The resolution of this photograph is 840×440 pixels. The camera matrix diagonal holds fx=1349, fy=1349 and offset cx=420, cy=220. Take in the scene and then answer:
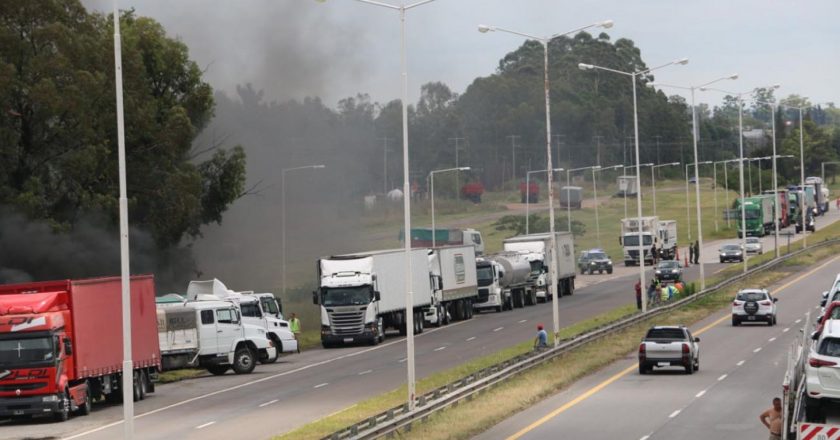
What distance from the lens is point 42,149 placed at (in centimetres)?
6038

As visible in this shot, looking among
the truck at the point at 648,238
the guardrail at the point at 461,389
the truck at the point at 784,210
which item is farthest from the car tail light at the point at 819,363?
the truck at the point at 784,210

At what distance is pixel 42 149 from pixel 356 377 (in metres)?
24.0

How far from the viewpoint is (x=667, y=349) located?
40469mm

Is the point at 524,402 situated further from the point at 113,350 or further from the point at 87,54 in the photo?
the point at 87,54

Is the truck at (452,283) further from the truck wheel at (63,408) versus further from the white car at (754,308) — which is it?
the truck wheel at (63,408)

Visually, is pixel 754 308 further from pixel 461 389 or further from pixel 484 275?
pixel 461 389

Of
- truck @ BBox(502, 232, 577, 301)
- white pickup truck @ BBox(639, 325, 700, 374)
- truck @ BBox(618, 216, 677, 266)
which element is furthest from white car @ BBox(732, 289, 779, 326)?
truck @ BBox(618, 216, 677, 266)

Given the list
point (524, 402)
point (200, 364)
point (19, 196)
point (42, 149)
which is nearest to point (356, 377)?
point (200, 364)

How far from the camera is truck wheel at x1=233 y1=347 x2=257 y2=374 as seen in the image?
47.7 m

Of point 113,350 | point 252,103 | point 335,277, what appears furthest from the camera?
point 252,103

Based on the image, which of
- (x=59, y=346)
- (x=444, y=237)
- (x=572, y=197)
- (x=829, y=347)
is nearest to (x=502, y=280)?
(x=444, y=237)

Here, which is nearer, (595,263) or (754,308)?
(754,308)

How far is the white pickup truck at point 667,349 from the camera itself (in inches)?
1594

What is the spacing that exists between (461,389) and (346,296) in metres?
21.5
